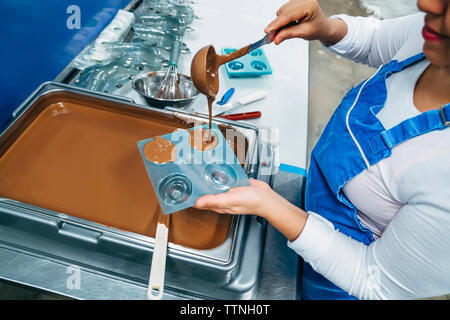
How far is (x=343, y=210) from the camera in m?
0.85

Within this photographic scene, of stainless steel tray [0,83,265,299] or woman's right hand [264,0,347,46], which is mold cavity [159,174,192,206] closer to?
stainless steel tray [0,83,265,299]

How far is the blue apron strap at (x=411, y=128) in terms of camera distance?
0.64 m

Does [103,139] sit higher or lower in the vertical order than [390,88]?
lower

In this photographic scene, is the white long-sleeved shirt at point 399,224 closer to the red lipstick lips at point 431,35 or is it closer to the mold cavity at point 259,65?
the red lipstick lips at point 431,35

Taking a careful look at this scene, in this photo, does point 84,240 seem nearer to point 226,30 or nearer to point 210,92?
point 210,92

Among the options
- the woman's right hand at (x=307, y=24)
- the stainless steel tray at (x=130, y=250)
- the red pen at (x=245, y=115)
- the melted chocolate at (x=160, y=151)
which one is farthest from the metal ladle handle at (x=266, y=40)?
the stainless steel tray at (x=130, y=250)

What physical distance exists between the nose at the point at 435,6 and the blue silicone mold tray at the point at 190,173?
54 centimetres

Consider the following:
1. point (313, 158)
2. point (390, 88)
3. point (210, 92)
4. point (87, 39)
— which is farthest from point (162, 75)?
point (390, 88)

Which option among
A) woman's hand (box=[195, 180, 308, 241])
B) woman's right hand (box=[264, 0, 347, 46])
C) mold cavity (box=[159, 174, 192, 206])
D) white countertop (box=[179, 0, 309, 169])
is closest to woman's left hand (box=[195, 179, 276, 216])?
woman's hand (box=[195, 180, 308, 241])

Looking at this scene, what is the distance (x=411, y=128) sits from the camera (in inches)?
26.8

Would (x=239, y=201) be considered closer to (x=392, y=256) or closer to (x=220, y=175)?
(x=220, y=175)

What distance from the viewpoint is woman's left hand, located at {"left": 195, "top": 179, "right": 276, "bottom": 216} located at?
0.70m
